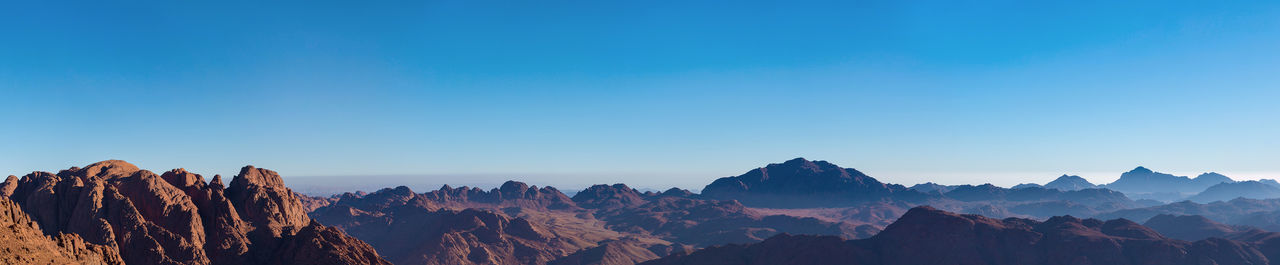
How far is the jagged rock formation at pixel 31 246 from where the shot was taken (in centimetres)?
4325

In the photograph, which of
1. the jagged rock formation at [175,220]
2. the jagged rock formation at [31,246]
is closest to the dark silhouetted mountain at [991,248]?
Answer: the jagged rock formation at [175,220]

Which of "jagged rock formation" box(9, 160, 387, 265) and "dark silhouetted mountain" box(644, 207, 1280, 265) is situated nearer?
"jagged rock formation" box(9, 160, 387, 265)

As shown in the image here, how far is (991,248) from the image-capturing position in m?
177

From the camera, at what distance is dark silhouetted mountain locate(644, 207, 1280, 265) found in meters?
168

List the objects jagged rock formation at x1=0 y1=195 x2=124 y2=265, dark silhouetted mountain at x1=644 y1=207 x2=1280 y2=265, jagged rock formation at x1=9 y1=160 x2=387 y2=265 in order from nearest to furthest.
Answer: jagged rock formation at x1=0 y1=195 x2=124 y2=265 < jagged rock formation at x1=9 y1=160 x2=387 y2=265 < dark silhouetted mountain at x1=644 y1=207 x2=1280 y2=265

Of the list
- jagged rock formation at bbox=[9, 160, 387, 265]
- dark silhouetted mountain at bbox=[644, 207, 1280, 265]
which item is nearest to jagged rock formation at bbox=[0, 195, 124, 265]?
jagged rock formation at bbox=[9, 160, 387, 265]

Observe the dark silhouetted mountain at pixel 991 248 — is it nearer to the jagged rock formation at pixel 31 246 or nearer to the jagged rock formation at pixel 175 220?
the jagged rock formation at pixel 175 220

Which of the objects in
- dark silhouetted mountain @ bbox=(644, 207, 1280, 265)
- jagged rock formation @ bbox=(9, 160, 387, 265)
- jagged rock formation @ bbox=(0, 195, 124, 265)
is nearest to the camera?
jagged rock formation @ bbox=(0, 195, 124, 265)

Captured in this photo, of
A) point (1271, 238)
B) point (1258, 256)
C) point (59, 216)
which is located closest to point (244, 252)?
point (59, 216)

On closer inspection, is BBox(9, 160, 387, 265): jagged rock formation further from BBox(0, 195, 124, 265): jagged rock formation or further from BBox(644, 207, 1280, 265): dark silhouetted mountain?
BBox(644, 207, 1280, 265): dark silhouetted mountain

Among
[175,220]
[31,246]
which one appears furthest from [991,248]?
[31,246]

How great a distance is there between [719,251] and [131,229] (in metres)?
143

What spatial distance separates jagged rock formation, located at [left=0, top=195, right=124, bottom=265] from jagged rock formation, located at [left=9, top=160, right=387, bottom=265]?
27.8 metres

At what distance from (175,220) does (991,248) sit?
609 ft
